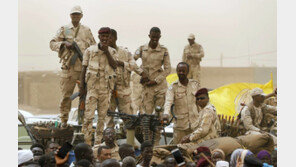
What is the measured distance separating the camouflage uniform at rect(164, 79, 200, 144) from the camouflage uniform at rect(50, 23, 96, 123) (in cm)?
195

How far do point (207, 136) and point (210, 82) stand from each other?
15.6 meters

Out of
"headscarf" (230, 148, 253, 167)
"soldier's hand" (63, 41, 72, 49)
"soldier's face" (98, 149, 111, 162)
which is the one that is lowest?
"soldier's face" (98, 149, 111, 162)

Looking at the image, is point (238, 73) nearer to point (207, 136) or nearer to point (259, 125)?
point (259, 125)

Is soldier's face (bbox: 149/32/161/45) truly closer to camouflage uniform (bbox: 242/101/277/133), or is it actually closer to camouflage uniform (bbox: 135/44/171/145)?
camouflage uniform (bbox: 135/44/171/145)

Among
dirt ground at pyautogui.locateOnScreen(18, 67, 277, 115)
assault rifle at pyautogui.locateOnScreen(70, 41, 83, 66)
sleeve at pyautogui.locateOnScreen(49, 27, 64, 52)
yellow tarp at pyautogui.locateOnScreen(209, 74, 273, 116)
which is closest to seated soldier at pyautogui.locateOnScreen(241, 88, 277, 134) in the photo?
yellow tarp at pyautogui.locateOnScreen(209, 74, 273, 116)

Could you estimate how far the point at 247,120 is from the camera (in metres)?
9.69

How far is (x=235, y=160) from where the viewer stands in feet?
23.0

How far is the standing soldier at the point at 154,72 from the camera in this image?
34.8ft

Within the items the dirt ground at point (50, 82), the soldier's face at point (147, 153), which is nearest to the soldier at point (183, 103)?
the soldier's face at point (147, 153)

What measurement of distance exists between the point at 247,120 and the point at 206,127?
1664 millimetres

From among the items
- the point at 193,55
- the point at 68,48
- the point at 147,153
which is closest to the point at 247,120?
the point at 147,153

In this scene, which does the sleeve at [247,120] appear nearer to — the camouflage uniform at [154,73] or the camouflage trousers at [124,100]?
the camouflage uniform at [154,73]

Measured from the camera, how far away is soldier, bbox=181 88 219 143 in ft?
27.2

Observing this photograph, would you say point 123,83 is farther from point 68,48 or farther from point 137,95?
point 137,95
